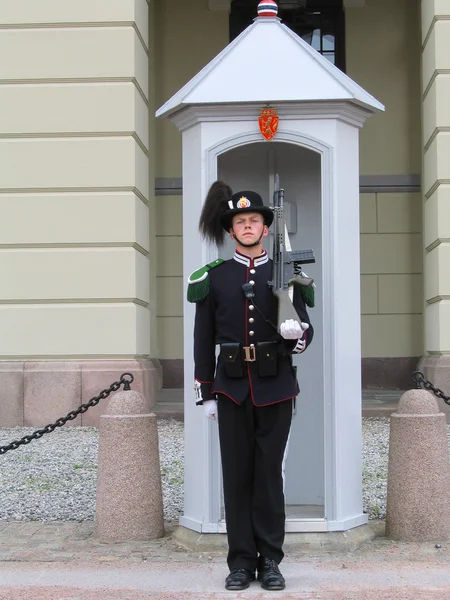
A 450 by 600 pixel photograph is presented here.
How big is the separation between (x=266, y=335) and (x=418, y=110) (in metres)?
8.06

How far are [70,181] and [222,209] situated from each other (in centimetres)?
535

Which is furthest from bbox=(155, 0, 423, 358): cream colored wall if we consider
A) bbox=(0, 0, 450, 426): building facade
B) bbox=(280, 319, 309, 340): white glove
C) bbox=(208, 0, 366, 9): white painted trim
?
bbox=(280, 319, 309, 340): white glove

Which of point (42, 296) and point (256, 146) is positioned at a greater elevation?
point (256, 146)

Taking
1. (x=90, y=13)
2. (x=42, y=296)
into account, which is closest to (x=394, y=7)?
(x=90, y=13)

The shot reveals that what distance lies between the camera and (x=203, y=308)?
476cm

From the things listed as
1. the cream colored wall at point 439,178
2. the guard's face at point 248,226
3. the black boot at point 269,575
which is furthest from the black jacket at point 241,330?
the cream colored wall at point 439,178

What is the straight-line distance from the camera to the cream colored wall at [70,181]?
9.80 meters

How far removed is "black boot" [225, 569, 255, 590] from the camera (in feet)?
14.7

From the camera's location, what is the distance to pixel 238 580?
4.50 meters

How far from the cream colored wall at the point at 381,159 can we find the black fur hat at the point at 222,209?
6937 mm

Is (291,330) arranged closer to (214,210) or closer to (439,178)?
(214,210)

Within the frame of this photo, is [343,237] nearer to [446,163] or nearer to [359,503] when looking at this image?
[359,503]

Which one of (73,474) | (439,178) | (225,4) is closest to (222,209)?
(73,474)

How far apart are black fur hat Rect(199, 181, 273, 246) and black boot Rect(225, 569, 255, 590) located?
1635mm
